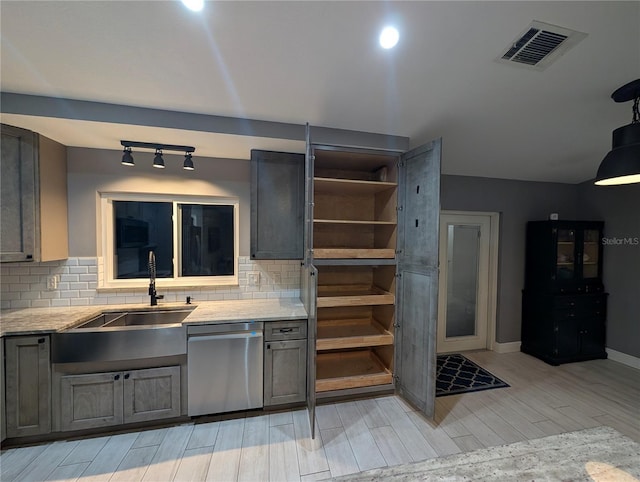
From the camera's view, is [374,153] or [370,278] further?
[370,278]

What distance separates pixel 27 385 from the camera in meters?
1.86

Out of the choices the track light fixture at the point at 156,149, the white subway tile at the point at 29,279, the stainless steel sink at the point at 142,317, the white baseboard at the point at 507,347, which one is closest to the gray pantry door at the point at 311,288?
the track light fixture at the point at 156,149

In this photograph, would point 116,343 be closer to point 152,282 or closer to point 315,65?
point 152,282

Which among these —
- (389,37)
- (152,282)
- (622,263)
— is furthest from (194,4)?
(622,263)

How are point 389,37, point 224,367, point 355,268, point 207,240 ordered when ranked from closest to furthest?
point 389,37
point 224,367
point 207,240
point 355,268

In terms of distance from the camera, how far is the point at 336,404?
7.99ft

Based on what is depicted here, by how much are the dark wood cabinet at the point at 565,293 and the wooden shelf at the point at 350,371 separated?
2.34 metres

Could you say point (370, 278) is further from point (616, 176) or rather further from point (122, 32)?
point (122, 32)

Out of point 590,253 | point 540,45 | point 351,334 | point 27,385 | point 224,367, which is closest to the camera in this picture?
point 540,45

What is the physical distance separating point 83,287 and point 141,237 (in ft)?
2.19

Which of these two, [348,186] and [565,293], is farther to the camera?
[565,293]

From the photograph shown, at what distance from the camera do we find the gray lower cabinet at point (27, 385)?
1.83 meters

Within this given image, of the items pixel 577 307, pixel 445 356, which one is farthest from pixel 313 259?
pixel 577 307

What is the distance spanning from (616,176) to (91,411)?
4155mm
